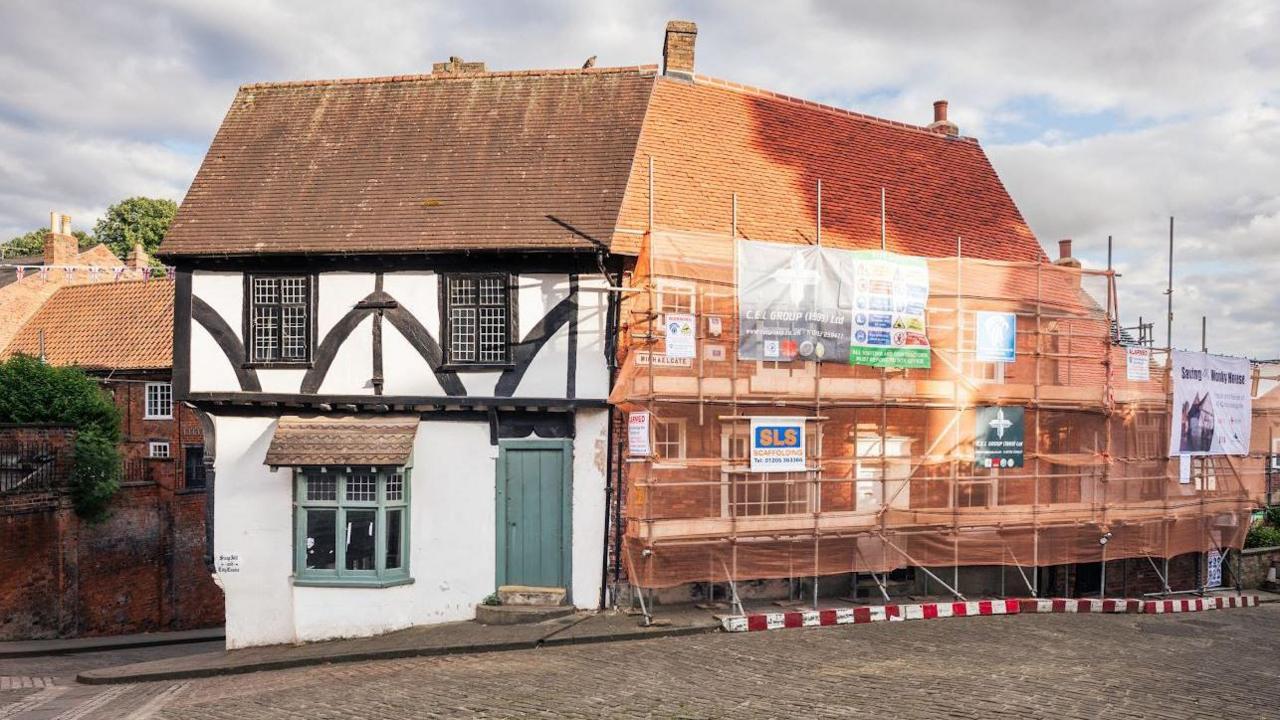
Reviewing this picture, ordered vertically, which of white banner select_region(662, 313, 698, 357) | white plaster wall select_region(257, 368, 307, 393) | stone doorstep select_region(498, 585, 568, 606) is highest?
white banner select_region(662, 313, 698, 357)

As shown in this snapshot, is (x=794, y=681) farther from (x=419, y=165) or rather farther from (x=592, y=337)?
(x=419, y=165)

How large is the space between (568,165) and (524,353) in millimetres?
3452

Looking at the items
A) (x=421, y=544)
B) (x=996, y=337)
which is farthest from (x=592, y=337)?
(x=996, y=337)

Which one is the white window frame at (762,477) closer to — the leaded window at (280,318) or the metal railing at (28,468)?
the leaded window at (280,318)

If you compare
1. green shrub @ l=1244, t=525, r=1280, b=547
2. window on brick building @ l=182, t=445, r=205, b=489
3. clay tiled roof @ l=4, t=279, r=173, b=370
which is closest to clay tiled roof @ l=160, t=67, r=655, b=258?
window on brick building @ l=182, t=445, r=205, b=489

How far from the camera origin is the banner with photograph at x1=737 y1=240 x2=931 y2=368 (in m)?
13.1

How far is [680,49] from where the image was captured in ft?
56.3

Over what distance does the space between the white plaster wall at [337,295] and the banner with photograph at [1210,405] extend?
45.3 ft

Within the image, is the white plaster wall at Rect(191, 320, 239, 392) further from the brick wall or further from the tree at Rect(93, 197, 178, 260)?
the tree at Rect(93, 197, 178, 260)

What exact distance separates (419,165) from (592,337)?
4625 millimetres

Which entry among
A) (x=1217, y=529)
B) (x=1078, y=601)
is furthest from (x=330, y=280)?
(x=1217, y=529)

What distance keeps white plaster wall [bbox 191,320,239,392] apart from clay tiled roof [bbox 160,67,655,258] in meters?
1.48

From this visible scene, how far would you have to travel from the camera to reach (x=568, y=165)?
1509 centimetres

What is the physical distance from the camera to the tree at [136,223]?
5069 centimetres
